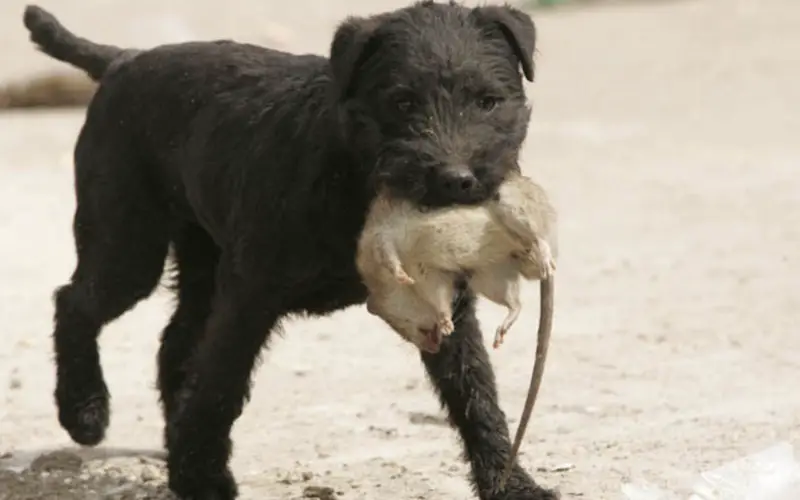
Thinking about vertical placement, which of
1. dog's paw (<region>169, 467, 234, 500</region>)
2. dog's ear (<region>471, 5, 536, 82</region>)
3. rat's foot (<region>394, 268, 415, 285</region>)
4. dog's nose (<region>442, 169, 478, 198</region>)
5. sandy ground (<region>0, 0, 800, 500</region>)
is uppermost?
dog's ear (<region>471, 5, 536, 82</region>)

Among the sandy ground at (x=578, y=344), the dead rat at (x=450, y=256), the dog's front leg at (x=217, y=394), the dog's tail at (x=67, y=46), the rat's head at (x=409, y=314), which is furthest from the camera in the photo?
the dog's tail at (x=67, y=46)

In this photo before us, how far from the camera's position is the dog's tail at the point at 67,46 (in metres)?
5.81

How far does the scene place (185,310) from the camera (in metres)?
5.71

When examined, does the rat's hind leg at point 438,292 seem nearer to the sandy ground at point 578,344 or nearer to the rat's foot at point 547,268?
the rat's foot at point 547,268

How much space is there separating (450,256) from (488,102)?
0.45 metres

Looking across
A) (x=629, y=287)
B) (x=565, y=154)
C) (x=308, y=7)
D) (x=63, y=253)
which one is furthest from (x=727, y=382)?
(x=308, y=7)

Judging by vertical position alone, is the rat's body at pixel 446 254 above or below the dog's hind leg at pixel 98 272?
above

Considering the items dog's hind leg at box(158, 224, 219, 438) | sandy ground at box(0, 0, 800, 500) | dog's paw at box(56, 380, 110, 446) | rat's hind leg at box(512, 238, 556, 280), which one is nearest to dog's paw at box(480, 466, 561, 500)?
sandy ground at box(0, 0, 800, 500)

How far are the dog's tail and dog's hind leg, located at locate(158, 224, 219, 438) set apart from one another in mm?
756

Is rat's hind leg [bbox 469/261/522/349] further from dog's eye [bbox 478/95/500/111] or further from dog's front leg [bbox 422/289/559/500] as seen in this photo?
dog's front leg [bbox 422/289/559/500]

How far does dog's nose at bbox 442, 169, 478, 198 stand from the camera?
3.85 metres

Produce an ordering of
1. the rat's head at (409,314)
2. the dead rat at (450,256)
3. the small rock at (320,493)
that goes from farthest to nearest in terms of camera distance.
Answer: the small rock at (320,493) → the rat's head at (409,314) → the dead rat at (450,256)

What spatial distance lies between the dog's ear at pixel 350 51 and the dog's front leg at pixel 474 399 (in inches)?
33.5

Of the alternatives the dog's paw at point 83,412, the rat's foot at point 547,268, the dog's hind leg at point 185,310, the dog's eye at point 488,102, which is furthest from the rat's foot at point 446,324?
the dog's paw at point 83,412
